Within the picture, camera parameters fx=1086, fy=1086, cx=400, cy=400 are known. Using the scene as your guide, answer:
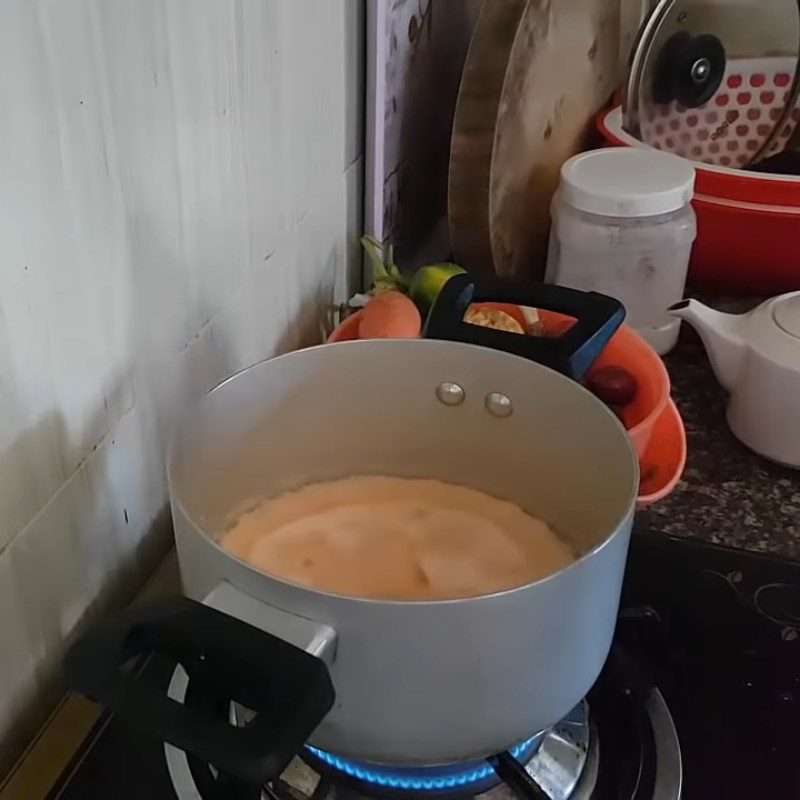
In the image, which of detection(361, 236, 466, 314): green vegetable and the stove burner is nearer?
the stove burner

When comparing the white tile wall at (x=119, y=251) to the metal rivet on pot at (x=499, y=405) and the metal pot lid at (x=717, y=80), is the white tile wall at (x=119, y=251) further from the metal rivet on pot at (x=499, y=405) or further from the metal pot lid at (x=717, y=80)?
the metal pot lid at (x=717, y=80)

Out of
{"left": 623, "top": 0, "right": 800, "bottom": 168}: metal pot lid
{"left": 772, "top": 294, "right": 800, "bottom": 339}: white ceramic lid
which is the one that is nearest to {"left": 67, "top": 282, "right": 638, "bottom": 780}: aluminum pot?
{"left": 772, "top": 294, "right": 800, "bottom": 339}: white ceramic lid

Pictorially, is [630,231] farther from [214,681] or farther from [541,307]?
[214,681]

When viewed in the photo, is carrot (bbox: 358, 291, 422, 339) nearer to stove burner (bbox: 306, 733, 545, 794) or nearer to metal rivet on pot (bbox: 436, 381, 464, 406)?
metal rivet on pot (bbox: 436, 381, 464, 406)

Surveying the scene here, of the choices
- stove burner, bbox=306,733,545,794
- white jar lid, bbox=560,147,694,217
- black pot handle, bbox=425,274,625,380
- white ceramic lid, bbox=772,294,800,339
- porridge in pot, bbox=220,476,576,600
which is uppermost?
black pot handle, bbox=425,274,625,380

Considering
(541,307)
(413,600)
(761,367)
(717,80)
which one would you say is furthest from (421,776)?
(717,80)

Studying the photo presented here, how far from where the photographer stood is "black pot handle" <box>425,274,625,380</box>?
23.0 inches

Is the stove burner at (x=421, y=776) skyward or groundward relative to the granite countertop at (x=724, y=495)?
skyward

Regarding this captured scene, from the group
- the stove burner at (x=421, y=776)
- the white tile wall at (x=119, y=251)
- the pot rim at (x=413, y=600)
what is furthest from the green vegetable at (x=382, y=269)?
the stove burner at (x=421, y=776)

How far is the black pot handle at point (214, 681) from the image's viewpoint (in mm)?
348

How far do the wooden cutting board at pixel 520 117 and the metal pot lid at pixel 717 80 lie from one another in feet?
0.15

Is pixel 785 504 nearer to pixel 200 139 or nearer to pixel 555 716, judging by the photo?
pixel 555 716

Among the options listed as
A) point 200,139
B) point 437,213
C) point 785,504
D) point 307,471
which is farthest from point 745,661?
point 437,213

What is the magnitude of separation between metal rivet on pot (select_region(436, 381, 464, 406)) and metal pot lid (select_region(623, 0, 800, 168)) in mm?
439
